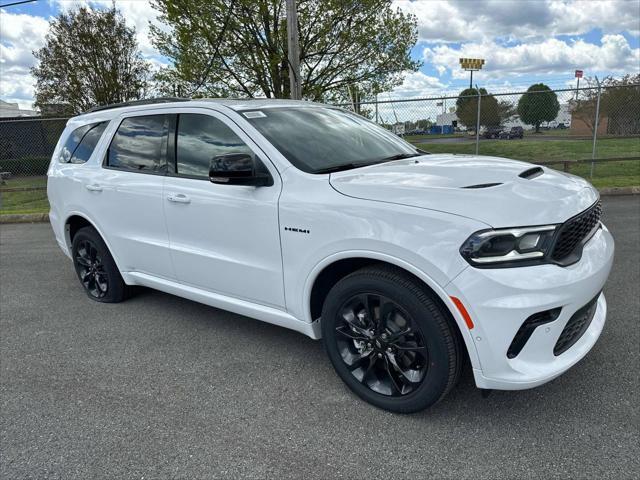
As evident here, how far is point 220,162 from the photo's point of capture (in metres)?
2.99

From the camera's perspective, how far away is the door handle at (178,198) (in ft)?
11.7

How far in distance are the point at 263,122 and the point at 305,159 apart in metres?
0.48

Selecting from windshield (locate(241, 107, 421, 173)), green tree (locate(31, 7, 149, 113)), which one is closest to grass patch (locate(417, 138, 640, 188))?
windshield (locate(241, 107, 421, 173))

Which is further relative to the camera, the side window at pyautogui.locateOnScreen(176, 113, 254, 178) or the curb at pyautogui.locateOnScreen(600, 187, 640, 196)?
the curb at pyautogui.locateOnScreen(600, 187, 640, 196)

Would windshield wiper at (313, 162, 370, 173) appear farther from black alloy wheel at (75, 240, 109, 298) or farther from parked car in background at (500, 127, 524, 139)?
parked car in background at (500, 127, 524, 139)

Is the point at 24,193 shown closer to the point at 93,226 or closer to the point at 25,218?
the point at 25,218

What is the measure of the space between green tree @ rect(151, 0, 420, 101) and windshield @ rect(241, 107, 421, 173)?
12.0 m

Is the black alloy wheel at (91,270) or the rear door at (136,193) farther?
the black alloy wheel at (91,270)

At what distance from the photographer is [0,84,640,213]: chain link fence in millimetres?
11414

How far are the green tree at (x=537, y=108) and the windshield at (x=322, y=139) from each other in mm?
9133

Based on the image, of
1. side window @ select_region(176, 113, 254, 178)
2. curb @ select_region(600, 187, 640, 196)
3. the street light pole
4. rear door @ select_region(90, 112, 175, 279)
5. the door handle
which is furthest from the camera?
the street light pole

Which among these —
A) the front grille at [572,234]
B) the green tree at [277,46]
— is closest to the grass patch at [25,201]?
the green tree at [277,46]

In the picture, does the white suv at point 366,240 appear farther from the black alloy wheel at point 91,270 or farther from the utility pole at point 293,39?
the utility pole at point 293,39

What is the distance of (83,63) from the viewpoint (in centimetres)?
2422
